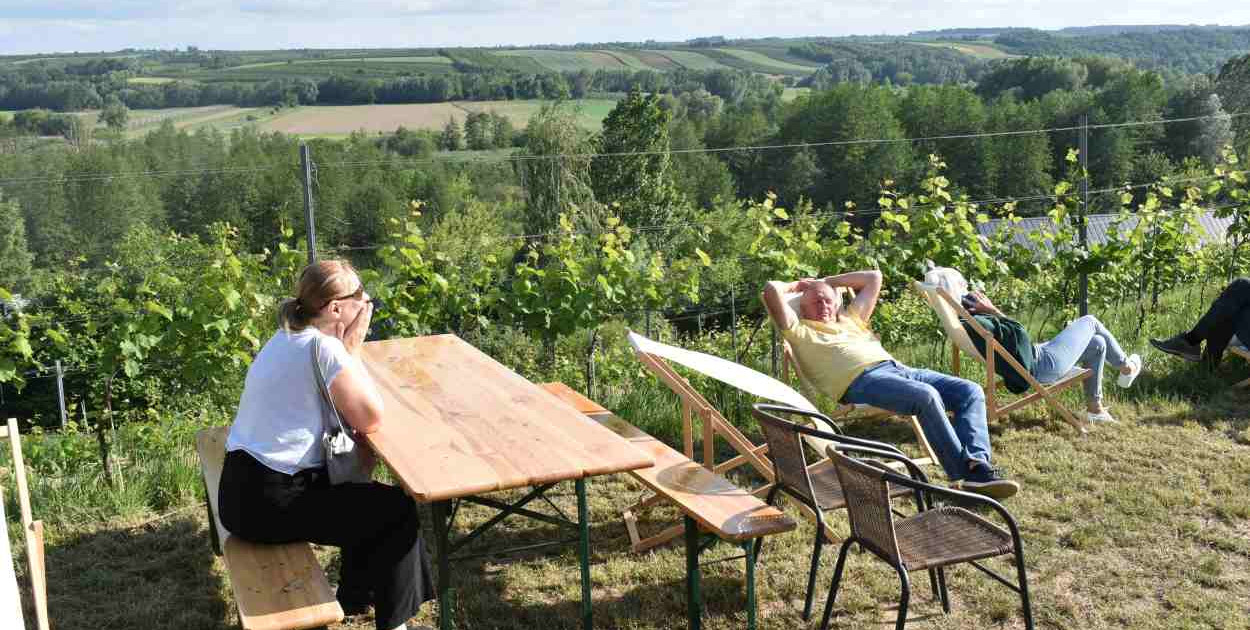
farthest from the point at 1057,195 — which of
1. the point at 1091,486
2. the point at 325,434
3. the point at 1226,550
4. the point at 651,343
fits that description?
the point at 325,434

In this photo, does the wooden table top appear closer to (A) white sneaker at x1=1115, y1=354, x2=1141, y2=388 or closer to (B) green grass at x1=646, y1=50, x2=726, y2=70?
(A) white sneaker at x1=1115, y1=354, x2=1141, y2=388

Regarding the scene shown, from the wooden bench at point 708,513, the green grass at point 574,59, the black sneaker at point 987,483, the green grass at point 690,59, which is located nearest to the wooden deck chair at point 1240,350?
the black sneaker at point 987,483

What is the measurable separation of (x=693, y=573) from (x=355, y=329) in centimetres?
119

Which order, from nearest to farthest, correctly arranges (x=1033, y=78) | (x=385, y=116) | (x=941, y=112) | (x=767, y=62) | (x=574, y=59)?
(x=941, y=112) < (x=385, y=116) < (x=1033, y=78) < (x=574, y=59) < (x=767, y=62)

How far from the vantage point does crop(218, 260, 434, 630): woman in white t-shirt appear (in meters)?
2.86

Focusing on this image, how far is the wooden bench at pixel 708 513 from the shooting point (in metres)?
3.01

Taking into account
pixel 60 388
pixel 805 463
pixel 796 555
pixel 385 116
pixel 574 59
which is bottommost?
pixel 385 116

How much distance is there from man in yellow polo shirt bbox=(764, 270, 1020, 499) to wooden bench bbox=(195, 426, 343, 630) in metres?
2.42

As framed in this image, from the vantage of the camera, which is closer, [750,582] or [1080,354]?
[750,582]

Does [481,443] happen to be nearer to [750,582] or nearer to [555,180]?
[750,582]

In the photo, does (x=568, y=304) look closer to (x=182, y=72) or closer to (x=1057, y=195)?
(x=1057, y=195)

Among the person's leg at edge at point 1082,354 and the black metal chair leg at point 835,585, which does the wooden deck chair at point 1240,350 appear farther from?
the black metal chair leg at point 835,585

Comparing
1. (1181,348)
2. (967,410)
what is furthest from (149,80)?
(967,410)

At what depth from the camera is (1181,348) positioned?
5754 mm
